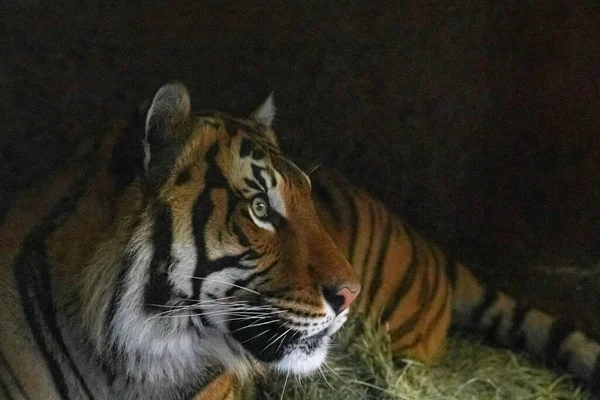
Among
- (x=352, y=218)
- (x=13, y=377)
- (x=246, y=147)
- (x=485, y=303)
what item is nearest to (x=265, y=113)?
(x=246, y=147)

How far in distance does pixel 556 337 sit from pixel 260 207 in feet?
3.40

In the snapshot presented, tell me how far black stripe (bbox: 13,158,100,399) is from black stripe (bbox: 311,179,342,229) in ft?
2.42

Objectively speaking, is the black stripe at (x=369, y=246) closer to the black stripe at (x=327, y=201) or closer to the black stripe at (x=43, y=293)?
the black stripe at (x=327, y=201)

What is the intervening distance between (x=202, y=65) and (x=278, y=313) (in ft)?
2.76

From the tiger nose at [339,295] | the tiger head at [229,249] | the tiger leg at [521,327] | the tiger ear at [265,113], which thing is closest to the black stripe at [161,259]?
the tiger head at [229,249]

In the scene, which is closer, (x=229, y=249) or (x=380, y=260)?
(x=229, y=249)

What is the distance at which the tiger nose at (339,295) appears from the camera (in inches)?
48.7

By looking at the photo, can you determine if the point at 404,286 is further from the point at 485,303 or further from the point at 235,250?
A: the point at 235,250

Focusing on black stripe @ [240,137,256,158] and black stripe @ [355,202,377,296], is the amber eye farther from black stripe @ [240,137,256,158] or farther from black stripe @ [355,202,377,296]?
black stripe @ [355,202,377,296]

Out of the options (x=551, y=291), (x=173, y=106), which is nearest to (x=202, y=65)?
(x=173, y=106)

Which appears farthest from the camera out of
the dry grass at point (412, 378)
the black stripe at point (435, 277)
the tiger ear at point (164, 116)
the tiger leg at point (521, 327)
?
the black stripe at point (435, 277)

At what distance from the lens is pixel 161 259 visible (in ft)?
3.92

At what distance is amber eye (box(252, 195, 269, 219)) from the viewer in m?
1.24

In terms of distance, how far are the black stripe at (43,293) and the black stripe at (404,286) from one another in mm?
858
